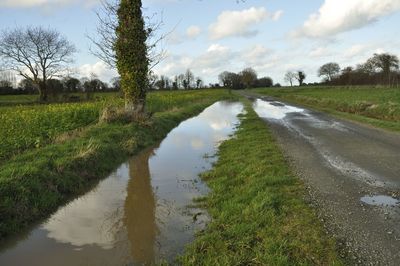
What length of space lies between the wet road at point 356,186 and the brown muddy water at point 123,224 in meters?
2.21

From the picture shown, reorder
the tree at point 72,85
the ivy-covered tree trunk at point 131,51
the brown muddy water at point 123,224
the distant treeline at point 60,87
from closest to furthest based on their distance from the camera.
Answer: the brown muddy water at point 123,224, the ivy-covered tree trunk at point 131,51, the distant treeline at point 60,87, the tree at point 72,85

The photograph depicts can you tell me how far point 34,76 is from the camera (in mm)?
54781

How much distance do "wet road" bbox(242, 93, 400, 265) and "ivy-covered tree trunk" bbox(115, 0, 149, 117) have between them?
6813 mm

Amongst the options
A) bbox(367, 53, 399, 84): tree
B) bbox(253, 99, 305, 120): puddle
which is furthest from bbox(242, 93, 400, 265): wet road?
bbox(367, 53, 399, 84): tree

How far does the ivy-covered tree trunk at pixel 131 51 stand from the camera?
57.7 ft

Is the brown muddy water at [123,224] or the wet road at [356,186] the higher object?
the wet road at [356,186]

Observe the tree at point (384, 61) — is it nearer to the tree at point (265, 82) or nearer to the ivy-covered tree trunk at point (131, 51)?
the tree at point (265, 82)

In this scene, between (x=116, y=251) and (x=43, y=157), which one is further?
(x=43, y=157)

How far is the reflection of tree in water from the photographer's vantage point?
5508 mm

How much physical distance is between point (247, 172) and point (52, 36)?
181 feet

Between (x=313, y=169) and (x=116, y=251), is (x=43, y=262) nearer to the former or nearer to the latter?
(x=116, y=251)

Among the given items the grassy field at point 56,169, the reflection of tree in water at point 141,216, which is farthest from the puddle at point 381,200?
the grassy field at point 56,169

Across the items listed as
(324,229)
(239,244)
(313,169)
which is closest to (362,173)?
(313,169)

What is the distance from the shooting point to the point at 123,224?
21.7ft
